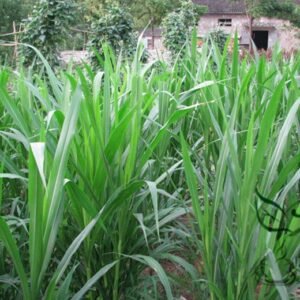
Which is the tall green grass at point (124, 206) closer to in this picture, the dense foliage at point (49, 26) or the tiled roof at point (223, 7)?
the dense foliage at point (49, 26)

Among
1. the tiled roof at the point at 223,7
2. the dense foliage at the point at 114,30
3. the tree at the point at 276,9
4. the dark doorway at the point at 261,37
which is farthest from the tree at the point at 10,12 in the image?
the dark doorway at the point at 261,37

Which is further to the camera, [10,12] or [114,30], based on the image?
[10,12]

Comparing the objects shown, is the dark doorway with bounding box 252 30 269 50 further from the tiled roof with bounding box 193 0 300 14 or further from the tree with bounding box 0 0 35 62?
the tree with bounding box 0 0 35 62

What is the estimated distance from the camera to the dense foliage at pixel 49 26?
4.95m

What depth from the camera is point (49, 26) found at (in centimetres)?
497

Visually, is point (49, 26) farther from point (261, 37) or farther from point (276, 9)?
point (261, 37)

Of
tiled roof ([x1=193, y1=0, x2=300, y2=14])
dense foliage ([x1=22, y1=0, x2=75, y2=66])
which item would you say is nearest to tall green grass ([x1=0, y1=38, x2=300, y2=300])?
dense foliage ([x1=22, y1=0, x2=75, y2=66])

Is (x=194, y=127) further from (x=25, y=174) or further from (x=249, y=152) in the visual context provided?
(x=249, y=152)

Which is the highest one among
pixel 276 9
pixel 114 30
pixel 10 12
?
pixel 10 12

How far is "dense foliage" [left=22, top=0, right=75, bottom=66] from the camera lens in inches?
195

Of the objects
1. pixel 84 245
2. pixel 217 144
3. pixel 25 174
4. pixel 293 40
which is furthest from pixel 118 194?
pixel 293 40

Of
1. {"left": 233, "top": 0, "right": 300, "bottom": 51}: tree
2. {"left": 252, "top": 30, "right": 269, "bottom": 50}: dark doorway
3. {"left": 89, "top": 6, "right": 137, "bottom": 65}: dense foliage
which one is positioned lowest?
{"left": 252, "top": 30, "right": 269, "bottom": 50}: dark doorway

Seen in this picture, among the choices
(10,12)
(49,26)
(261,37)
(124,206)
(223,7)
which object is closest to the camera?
(124,206)

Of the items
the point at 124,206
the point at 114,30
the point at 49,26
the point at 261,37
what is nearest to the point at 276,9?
the point at 261,37
